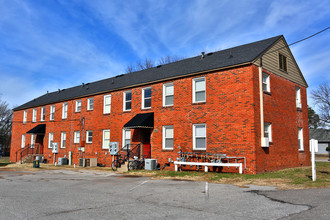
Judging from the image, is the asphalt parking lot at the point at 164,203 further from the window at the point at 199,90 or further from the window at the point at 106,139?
the window at the point at 106,139

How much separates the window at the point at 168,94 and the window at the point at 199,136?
2.75 metres

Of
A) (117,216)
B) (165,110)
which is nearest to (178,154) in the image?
(165,110)

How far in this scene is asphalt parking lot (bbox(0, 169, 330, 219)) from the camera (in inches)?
255

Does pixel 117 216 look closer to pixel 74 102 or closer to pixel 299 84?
pixel 299 84

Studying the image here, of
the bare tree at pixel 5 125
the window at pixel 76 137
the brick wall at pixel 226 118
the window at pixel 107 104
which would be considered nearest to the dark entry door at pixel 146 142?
the brick wall at pixel 226 118

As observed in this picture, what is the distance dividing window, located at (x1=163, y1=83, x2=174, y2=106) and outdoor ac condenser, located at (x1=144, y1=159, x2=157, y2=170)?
393 cm

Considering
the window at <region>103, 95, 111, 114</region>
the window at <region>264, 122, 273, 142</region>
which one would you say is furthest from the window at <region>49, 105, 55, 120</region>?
the window at <region>264, 122, 273, 142</region>

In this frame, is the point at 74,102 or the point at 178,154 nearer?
the point at 178,154

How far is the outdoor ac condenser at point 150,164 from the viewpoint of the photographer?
1773 cm

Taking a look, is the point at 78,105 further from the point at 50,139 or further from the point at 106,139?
the point at 106,139

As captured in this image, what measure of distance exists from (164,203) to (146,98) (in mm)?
13100

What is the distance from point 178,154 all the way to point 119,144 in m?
5.95

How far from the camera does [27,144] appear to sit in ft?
104

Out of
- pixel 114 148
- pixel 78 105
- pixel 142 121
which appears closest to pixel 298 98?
pixel 142 121
